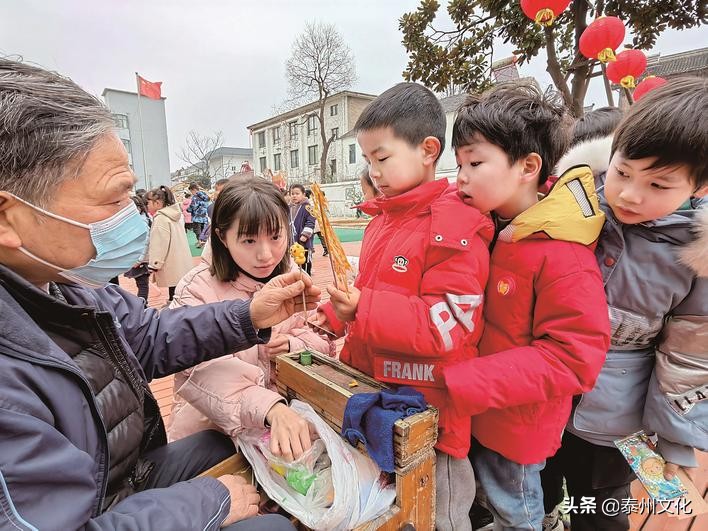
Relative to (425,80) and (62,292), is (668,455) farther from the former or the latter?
(425,80)

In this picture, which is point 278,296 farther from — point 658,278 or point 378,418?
point 658,278

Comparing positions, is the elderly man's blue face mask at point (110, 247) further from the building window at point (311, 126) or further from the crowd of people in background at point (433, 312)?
the building window at point (311, 126)

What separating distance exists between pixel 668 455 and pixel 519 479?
50 cm

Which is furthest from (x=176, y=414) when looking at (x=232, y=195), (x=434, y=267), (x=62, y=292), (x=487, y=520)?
(x=487, y=520)

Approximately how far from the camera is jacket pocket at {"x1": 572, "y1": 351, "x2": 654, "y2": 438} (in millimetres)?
1324

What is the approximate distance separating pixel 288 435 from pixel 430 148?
1.08 m

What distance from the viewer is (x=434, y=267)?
1.20 meters

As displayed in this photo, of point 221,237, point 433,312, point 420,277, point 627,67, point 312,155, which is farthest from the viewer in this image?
point 312,155

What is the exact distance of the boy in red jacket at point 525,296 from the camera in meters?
1.11

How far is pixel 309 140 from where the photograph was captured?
118 feet

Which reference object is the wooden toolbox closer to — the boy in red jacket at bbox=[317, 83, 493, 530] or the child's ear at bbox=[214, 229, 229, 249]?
the boy in red jacket at bbox=[317, 83, 493, 530]

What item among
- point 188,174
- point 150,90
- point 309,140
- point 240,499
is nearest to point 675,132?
point 240,499

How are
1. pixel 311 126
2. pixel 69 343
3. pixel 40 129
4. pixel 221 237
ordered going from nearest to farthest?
pixel 40 129
pixel 69 343
pixel 221 237
pixel 311 126

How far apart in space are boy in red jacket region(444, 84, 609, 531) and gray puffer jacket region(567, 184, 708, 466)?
5.4 inches
